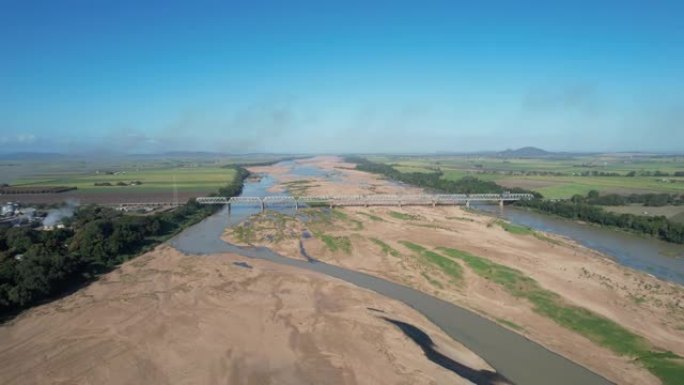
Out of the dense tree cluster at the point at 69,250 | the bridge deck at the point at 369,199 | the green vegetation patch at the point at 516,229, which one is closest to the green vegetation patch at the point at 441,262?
the green vegetation patch at the point at 516,229

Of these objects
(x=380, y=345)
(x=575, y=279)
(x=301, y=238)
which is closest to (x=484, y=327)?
(x=380, y=345)

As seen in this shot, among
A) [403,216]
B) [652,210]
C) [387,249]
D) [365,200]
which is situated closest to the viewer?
[387,249]

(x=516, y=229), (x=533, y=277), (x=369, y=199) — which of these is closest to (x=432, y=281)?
(x=533, y=277)

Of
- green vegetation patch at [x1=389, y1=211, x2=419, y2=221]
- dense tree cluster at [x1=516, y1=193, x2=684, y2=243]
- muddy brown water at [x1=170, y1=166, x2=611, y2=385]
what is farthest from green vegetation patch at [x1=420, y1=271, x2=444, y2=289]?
dense tree cluster at [x1=516, y1=193, x2=684, y2=243]

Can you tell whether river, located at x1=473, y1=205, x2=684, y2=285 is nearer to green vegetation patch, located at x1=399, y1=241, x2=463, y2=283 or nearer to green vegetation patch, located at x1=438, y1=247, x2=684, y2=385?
green vegetation patch, located at x1=438, y1=247, x2=684, y2=385

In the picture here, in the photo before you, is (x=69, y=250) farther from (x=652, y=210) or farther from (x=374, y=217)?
(x=652, y=210)

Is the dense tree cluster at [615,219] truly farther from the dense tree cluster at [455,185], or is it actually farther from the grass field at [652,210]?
the dense tree cluster at [455,185]
